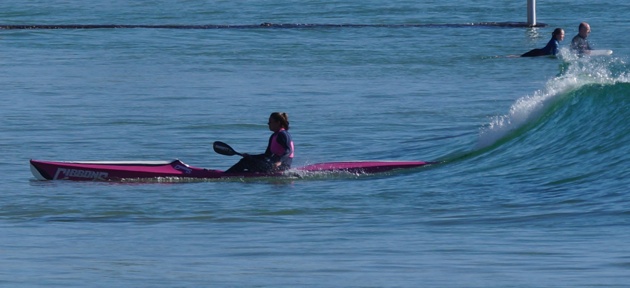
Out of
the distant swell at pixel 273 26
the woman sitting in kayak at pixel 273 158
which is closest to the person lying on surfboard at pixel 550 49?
the distant swell at pixel 273 26

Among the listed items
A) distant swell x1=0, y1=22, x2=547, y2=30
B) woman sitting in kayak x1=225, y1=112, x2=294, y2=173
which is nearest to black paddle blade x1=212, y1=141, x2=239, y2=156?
woman sitting in kayak x1=225, y1=112, x2=294, y2=173

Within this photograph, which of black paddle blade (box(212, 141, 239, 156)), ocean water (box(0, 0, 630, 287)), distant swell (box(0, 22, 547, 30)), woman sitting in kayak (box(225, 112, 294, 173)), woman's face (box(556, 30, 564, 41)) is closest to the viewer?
A: ocean water (box(0, 0, 630, 287))

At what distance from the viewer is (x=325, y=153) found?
63.5ft

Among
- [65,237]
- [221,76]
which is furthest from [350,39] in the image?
[65,237]

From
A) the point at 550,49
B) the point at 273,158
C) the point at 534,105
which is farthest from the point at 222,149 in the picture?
the point at 550,49

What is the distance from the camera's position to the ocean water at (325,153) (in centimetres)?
956

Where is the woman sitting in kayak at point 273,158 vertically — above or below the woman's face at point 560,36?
above

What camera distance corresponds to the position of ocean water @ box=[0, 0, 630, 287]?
956 centimetres

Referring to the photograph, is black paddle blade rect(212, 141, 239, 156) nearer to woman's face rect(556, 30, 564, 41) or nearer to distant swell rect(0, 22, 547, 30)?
woman's face rect(556, 30, 564, 41)

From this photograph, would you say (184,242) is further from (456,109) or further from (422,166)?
(456,109)

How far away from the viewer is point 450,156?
1844cm

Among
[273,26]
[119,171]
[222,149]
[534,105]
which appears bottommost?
[273,26]

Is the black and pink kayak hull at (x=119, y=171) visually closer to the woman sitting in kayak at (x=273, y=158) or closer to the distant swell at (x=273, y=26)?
the woman sitting in kayak at (x=273, y=158)

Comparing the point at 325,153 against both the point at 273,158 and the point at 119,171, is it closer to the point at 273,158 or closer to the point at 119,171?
the point at 273,158
